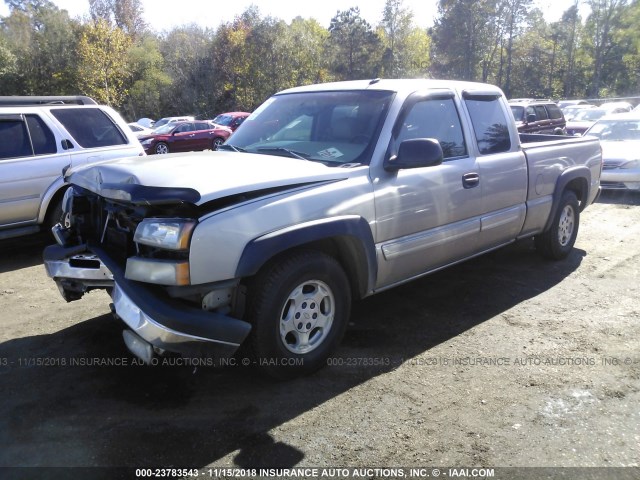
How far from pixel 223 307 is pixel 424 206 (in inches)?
69.5

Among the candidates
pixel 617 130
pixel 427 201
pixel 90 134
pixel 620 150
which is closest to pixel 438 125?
pixel 427 201

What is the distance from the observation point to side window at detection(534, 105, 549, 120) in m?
15.4

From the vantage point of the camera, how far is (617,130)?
11.9 metres

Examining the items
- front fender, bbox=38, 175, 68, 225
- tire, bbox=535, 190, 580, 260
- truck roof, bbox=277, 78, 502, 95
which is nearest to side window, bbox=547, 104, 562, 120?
tire, bbox=535, 190, 580, 260

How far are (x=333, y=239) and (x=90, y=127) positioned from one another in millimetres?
4769

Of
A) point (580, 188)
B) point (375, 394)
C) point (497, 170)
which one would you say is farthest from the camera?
point (580, 188)

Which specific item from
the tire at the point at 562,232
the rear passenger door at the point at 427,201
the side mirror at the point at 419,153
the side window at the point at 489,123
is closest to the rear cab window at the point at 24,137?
the rear passenger door at the point at 427,201

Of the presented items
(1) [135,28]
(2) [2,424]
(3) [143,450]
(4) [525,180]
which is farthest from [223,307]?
(1) [135,28]

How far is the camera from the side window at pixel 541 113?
606 inches

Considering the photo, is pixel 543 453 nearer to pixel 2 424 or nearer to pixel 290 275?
pixel 290 275

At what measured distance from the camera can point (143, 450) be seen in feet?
9.13

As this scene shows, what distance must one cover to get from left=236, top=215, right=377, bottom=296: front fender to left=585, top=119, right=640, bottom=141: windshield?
33.7 ft

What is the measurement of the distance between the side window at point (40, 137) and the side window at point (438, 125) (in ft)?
15.3

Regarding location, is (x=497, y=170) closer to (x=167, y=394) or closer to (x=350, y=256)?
(x=350, y=256)
